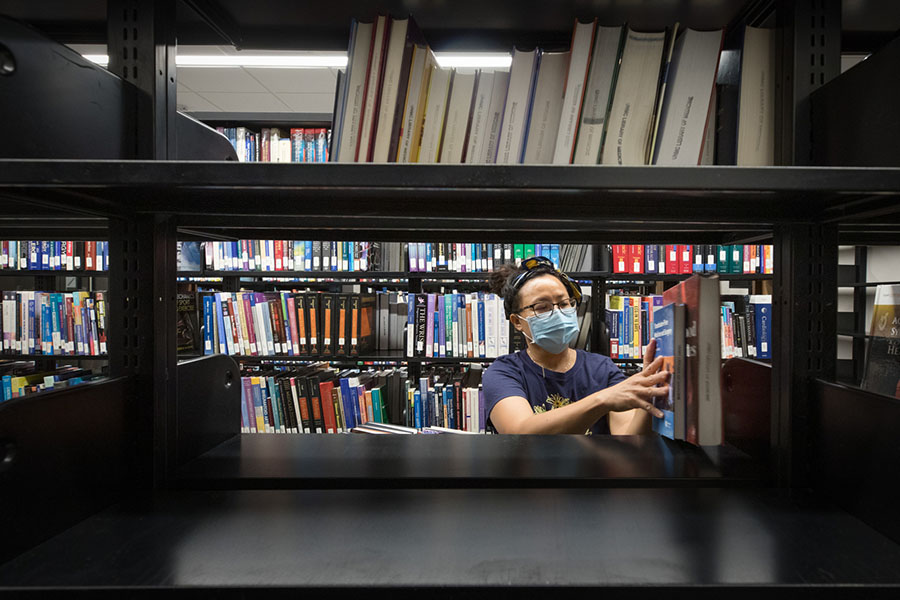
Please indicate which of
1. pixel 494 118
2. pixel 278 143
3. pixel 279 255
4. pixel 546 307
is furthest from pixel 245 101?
pixel 494 118

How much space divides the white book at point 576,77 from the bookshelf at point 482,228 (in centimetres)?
11

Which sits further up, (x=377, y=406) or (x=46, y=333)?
(x=46, y=333)

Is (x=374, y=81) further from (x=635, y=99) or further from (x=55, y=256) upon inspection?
(x=55, y=256)

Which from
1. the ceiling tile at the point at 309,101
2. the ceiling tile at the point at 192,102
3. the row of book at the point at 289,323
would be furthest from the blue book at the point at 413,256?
the ceiling tile at the point at 192,102

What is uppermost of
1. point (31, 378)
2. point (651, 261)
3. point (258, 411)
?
point (651, 261)

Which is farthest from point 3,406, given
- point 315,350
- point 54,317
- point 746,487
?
point 54,317

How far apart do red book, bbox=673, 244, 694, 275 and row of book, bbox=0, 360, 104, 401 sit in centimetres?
320

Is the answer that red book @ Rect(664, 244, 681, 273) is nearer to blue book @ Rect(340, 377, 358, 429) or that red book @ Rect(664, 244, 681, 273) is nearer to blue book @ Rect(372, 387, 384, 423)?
blue book @ Rect(372, 387, 384, 423)

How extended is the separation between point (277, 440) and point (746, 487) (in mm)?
762

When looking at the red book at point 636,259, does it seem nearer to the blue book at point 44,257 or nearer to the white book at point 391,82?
the white book at point 391,82

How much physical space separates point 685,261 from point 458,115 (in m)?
2.21

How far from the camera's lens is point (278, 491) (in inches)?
26.0

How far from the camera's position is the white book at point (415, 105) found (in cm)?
79

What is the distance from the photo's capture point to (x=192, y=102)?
4641 mm
